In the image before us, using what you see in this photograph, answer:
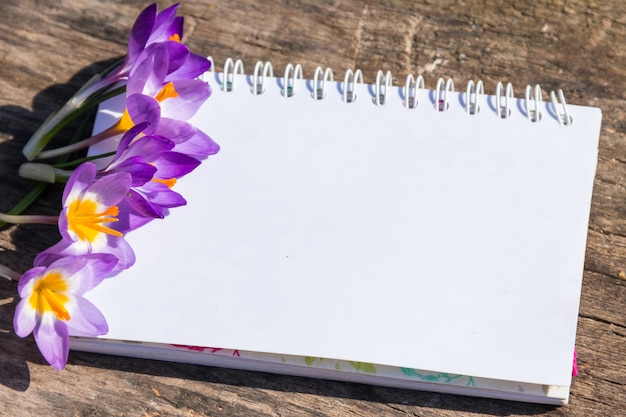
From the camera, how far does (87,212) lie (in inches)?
29.0

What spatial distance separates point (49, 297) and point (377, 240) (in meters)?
0.35

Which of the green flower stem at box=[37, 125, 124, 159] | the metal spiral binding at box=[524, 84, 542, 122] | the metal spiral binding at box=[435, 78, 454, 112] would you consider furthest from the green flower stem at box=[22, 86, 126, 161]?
the metal spiral binding at box=[524, 84, 542, 122]

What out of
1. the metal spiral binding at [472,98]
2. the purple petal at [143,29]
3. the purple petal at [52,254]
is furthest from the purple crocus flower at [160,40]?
the metal spiral binding at [472,98]

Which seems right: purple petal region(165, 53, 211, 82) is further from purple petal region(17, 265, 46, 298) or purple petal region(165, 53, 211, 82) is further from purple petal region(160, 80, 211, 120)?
purple petal region(17, 265, 46, 298)

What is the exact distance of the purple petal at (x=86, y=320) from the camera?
0.74 metres

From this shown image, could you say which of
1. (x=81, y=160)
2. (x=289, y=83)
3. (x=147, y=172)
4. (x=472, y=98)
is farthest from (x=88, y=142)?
(x=472, y=98)

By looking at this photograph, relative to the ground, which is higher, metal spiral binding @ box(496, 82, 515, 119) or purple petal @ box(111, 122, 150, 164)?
metal spiral binding @ box(496, 82, 515, 119)

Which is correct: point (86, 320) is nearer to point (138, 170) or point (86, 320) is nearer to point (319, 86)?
point (138, 170)

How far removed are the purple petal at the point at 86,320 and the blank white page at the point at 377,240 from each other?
4cm

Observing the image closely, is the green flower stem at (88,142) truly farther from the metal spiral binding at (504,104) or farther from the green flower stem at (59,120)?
the metal spiral binding at (504,104)

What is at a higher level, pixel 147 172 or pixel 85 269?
pixel 147 172

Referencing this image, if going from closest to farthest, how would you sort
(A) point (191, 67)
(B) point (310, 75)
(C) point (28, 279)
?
1. (C) point (28, 279)
2. (A) point (191, 67)
3. (B) point (310, 75)

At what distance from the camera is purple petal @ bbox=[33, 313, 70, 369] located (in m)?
0.73

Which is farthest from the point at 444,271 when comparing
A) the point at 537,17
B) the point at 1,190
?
the point at 1,190
